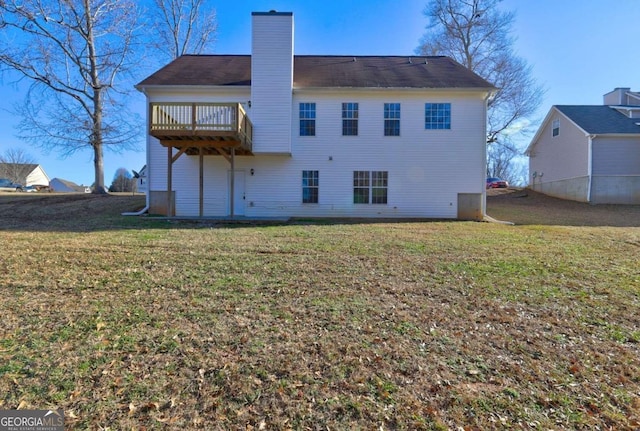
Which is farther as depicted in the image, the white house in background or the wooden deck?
the white house in background

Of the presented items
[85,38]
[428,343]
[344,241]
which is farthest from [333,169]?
[85,38]

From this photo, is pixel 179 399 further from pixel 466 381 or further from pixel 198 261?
pixel 198 261

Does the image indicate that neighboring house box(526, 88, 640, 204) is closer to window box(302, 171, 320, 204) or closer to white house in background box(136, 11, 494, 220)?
white house in background box(136, 11, 494, 220)

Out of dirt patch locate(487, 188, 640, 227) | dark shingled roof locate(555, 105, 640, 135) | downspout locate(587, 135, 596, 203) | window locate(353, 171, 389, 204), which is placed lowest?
dirt patch locate(487, 188, 640, 227)

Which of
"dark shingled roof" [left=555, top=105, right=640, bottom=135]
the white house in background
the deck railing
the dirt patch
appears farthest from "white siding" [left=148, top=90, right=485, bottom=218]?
"dark shingled roof" [left=555, top=105, right=640, bottom=135]

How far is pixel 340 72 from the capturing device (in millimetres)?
14844

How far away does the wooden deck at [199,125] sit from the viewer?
35.3 ft

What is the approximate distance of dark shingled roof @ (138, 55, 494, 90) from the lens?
44.7 feet

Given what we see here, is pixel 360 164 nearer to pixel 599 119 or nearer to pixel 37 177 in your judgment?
pixel 599 119

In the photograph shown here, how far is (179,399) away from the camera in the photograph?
2.38 m

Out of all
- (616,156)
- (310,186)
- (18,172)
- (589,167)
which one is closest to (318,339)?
(310,186)

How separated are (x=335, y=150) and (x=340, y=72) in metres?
4.02

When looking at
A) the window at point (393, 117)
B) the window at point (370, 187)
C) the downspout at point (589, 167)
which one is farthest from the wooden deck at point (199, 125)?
the downspout at point (589, 167)

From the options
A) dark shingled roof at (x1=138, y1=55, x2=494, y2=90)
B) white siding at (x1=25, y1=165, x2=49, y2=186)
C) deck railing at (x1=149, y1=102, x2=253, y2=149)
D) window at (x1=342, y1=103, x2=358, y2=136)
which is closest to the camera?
deck railing at (x1=149, y1=102, x2=253, y2=149)
